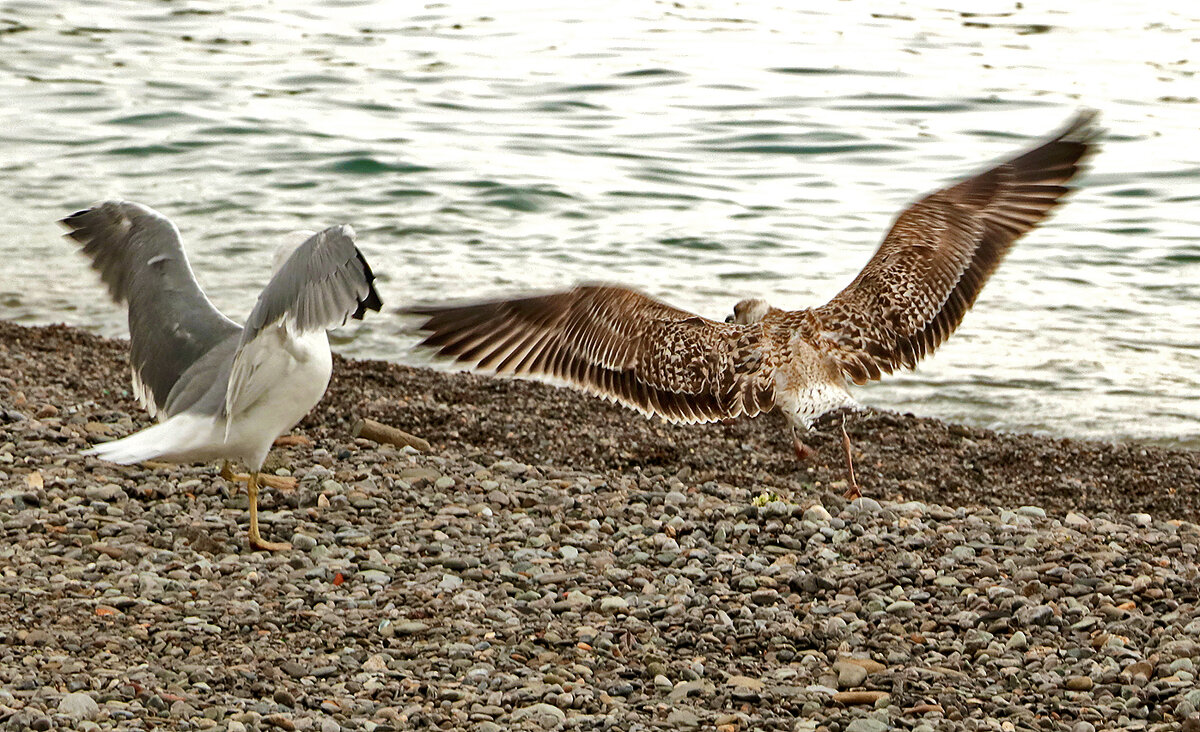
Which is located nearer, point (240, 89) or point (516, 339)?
A: point (516, 339)

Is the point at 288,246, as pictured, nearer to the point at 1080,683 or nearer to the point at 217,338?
the point at 217,338

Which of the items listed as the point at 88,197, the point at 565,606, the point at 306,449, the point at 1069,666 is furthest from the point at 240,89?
the point at 1069,666

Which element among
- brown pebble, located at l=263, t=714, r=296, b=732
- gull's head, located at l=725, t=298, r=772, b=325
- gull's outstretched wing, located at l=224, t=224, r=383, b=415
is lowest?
brown pebble, located at l=263, t=714, r=296, b=732

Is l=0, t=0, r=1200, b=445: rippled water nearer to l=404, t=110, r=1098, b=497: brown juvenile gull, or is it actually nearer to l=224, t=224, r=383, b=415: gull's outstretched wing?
l=404, t=110, r=1098, b=497: brown juvenile gull

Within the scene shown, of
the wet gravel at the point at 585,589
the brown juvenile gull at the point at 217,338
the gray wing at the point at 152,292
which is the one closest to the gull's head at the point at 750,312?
the wet gravel at the point at 585,589

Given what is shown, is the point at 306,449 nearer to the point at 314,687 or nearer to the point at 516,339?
the point at 516,339

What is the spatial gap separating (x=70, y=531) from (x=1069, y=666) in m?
3.90

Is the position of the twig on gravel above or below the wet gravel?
below

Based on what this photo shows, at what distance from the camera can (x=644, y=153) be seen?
15.6 metres

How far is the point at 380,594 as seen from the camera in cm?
566

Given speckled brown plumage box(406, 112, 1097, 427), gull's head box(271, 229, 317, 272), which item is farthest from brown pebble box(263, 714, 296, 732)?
speckled brown plumage box(406, 112, 1097, 427)

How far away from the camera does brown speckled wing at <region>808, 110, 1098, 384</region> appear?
6895mm

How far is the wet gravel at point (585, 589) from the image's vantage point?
4781 mm

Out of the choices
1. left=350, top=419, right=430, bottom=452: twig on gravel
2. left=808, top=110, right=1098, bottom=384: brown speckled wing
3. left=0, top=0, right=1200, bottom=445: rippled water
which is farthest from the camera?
left=0, top=0, right=1200, bottom=445: rippled water
